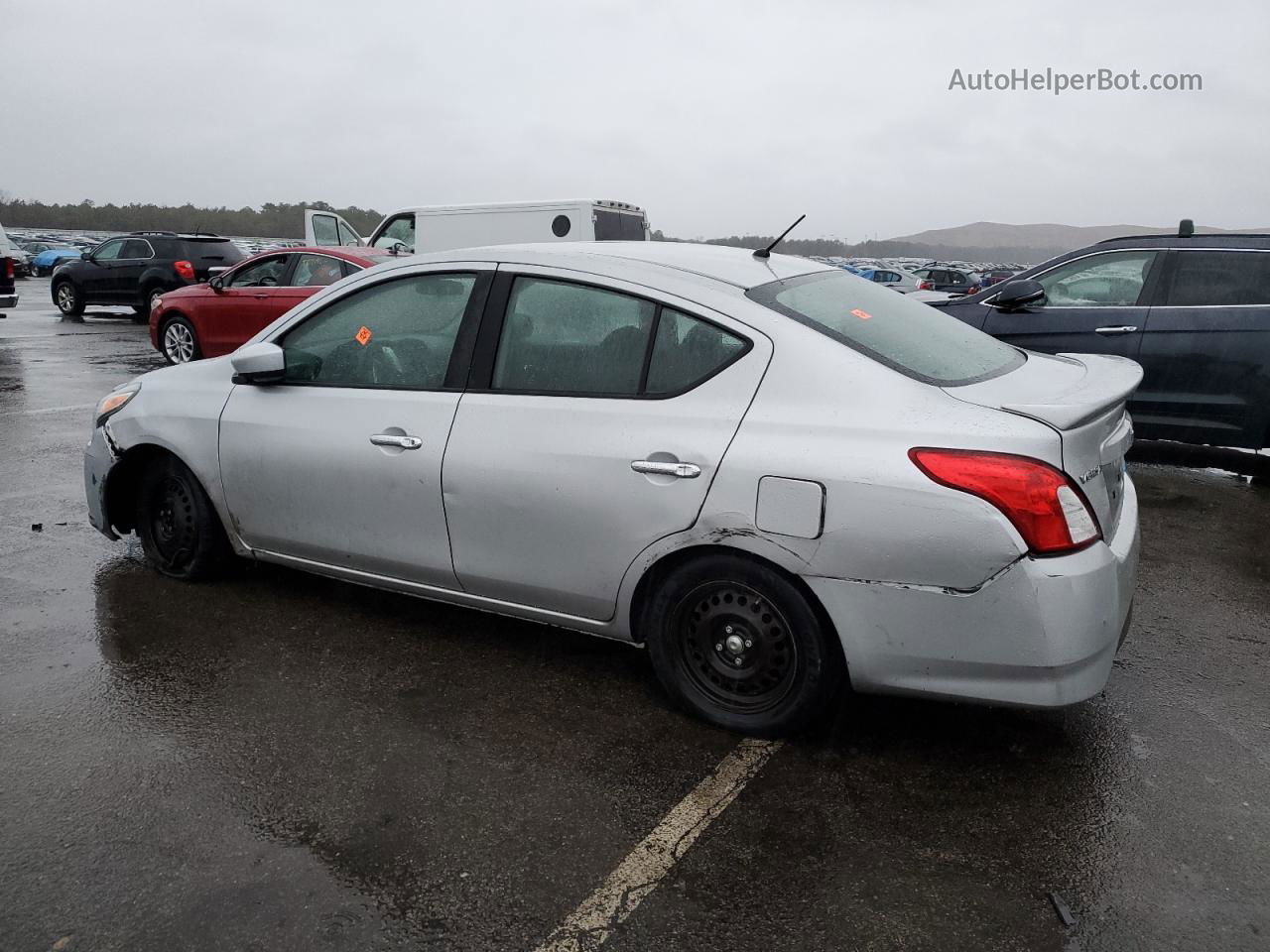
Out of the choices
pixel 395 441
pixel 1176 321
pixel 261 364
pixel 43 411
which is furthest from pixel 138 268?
pixel 1176 321

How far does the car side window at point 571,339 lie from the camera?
338cm

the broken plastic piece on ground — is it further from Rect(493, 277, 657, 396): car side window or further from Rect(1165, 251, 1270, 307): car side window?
Rect(1165, 251, 1270, 307): car side window

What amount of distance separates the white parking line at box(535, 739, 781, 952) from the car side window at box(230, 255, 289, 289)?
10101 mm

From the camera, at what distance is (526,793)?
2.94 meters

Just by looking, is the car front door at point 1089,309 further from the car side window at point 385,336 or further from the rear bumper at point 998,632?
the car side window at point 385,336

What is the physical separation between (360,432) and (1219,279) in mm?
6119

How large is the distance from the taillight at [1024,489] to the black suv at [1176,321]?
3970mm

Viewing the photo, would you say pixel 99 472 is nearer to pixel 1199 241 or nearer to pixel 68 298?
pixel 1199 241

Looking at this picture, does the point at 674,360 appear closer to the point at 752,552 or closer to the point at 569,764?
the point at 752,552

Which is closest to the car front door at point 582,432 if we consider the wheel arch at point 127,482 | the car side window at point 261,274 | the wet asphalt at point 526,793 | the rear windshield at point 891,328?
the rear windshield at point 891,328

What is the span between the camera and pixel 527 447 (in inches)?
135

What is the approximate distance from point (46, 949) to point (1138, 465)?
7391 mm

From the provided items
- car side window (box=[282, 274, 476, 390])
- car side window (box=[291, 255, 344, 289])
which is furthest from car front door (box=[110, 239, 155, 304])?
car side window (box=[282, 274, 476, 390])

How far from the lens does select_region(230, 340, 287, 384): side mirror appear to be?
407 centimetres
